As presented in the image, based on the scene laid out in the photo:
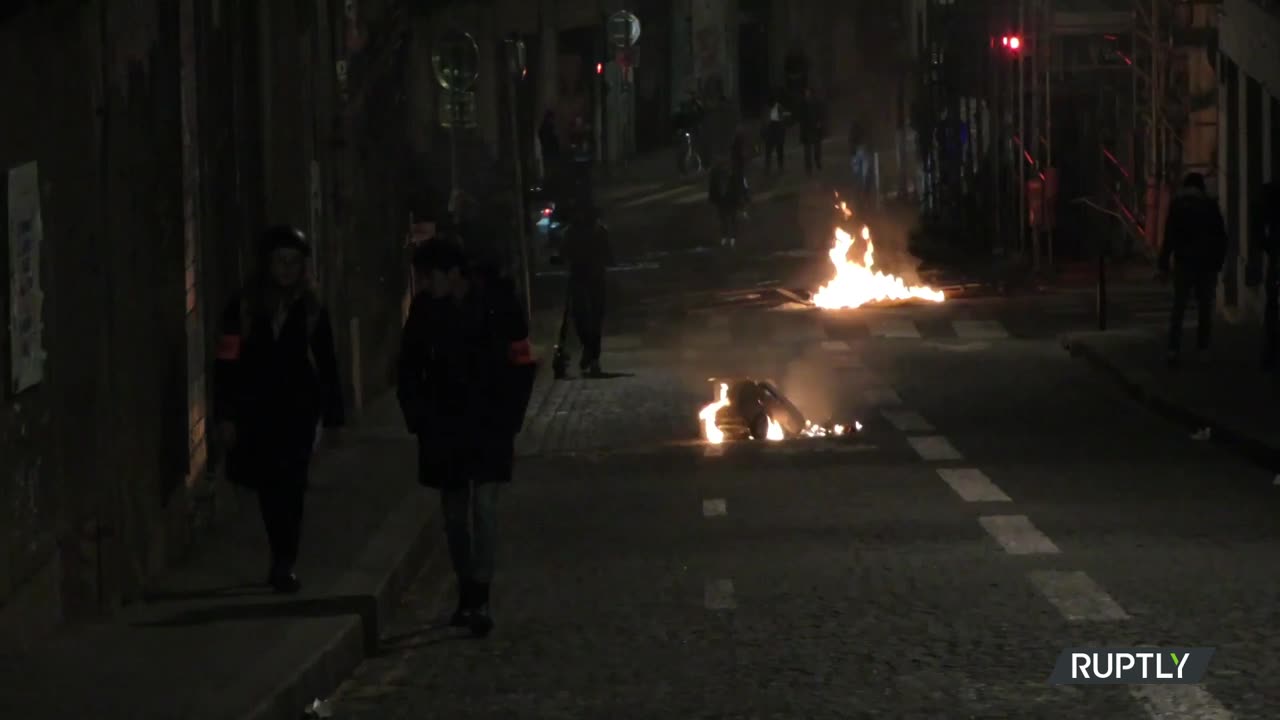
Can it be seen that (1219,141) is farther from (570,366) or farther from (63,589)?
(63,589)

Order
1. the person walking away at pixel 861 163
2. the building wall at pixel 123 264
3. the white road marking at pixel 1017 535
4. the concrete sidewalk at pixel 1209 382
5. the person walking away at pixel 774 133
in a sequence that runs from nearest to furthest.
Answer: the building wall at pixel 123 264
the white road marking at pixel 1017 535
the concrete sidewalk at pixel 1209 382
the person walking away at pixel 861 163
the person walking away at pixel 774 133

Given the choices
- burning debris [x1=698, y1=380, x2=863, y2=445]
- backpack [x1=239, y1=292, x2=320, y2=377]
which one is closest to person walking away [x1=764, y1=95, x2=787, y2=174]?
burning debris [x1=698, y1=380, x2=863, y2=445]

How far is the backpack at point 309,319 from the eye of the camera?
11.7 m

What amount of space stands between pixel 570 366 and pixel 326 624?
56.7 ft

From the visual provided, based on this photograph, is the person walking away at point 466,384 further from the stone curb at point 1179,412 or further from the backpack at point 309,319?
the stone curb at point 1179,412

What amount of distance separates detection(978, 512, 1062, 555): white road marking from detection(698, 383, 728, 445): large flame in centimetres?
541

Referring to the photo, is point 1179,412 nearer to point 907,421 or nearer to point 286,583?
point 907,421

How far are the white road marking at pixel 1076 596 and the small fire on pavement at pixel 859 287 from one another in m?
21.9

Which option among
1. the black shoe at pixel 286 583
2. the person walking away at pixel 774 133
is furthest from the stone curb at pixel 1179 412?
the person walking away at pixel 774 133

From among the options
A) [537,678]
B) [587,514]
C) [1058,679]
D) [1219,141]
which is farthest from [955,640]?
[1219,141]

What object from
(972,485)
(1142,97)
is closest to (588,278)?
(972,485)

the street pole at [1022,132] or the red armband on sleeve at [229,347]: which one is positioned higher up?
the street pole at [1022,132]

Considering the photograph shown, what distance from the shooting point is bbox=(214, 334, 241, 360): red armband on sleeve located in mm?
11633

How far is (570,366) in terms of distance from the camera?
27.8 meters
